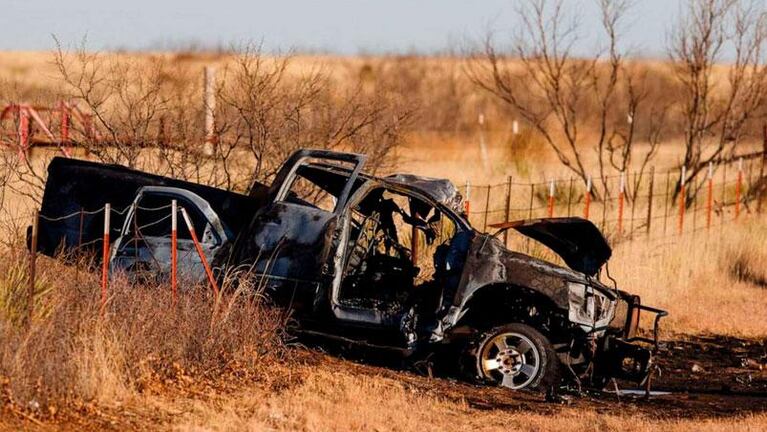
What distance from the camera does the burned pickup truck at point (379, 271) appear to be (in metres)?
11.6

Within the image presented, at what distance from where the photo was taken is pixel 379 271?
1300 centimetres

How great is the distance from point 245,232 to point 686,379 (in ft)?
15.1

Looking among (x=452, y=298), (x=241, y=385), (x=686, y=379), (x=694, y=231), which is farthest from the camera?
(x=694, y=231)

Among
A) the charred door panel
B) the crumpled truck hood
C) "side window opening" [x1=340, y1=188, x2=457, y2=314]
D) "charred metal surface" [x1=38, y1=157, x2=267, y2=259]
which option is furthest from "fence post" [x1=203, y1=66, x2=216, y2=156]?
the crumpled truck hood

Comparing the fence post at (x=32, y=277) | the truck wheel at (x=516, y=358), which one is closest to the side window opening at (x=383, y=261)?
the truck wheel at (x=516, y=358)

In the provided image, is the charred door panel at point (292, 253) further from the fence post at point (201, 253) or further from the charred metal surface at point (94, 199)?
the charred metal surface at point (94, 199)

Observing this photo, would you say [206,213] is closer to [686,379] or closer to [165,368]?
[165,368]

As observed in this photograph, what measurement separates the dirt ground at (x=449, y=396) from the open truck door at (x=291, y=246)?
58cm

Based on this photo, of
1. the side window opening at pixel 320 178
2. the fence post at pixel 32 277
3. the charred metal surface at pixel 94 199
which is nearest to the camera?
the fence post at pixel 32 277

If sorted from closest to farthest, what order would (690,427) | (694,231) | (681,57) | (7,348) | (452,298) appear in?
(7,348)
(690,427)
(452,298)
(694,231)
(681,57)

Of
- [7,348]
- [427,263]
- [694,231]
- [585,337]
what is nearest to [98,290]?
[7,348]

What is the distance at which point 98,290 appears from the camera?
10977 millimetres

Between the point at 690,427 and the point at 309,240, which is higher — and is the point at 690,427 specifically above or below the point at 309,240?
below

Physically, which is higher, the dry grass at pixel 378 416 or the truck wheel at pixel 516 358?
the truck wheel at pixel 516 358
